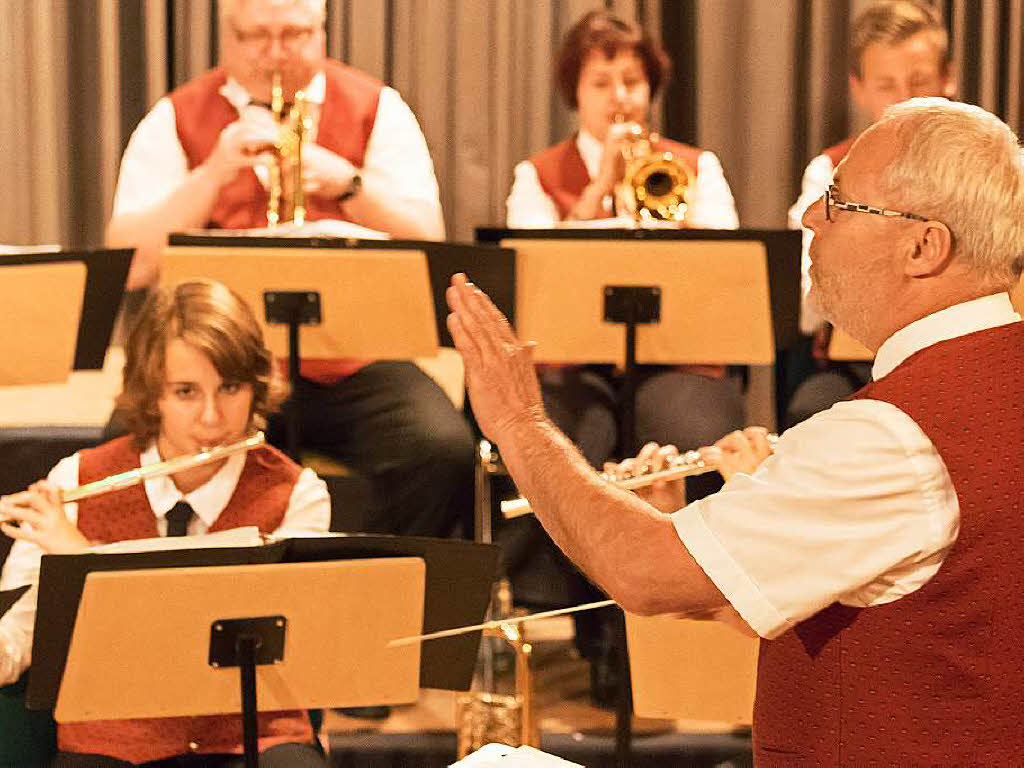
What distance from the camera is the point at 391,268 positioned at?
3.31 meters

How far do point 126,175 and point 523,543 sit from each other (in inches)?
52.6

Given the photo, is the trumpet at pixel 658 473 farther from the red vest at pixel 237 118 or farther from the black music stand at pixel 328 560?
the red vest at pixel 237 118

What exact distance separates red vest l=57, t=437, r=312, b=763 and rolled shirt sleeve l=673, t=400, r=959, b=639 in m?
1.31

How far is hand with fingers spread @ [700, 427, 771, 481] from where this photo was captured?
243 cm

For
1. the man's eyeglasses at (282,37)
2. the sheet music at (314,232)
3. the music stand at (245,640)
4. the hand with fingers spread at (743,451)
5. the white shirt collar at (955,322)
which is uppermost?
the man's eyeglasses at (282,37)

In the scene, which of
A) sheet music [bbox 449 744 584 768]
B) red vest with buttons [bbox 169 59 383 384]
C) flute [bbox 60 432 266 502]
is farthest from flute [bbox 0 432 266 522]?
sheet music [bbox 449 744 584 768]

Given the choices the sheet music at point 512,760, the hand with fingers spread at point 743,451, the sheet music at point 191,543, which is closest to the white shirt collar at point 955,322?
the sheet music at point 512,760

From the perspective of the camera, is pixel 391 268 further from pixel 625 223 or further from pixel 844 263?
pixel 844 263

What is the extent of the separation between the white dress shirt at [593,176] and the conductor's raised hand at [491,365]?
2300 mm

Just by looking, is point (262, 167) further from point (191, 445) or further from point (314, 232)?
point (191, 445)

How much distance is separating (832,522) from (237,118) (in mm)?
2780

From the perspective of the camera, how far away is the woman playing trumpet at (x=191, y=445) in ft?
9.45

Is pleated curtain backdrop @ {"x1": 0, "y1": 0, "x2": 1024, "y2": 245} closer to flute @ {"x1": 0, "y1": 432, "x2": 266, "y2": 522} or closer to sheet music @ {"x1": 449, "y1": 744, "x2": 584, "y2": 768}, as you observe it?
flute @ {"x1": 0, "y1": 432, "x2": 266, "y2": 522}

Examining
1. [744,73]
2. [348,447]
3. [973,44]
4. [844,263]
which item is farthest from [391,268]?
[973,44]
